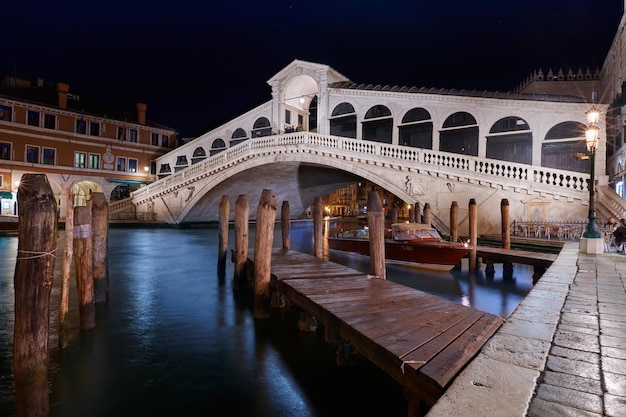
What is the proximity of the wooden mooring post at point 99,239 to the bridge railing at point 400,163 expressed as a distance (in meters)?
9.27

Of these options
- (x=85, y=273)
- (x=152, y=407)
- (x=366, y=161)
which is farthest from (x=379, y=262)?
(x=366, y=161)

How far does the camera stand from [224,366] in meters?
3.86

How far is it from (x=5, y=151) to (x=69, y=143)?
2.97m

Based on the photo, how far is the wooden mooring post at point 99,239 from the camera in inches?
217

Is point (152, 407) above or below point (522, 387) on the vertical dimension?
below

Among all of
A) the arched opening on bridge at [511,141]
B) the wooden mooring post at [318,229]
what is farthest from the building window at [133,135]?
the arched opening on bridge at [511,141]

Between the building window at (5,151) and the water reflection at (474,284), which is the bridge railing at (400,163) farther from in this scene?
the building window at (5,151)

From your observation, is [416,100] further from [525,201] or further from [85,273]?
[85,273]

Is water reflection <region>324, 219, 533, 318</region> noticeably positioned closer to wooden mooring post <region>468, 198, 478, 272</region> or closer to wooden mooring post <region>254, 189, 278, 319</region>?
wooden mooring post <region>468, 198, 478, 272</region>

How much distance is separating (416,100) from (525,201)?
6.30m

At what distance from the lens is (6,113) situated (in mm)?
18422

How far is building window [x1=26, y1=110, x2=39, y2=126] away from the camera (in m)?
19.2

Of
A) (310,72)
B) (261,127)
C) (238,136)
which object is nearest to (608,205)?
(310,72)

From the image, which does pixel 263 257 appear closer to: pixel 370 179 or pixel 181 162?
pixel 370 179
